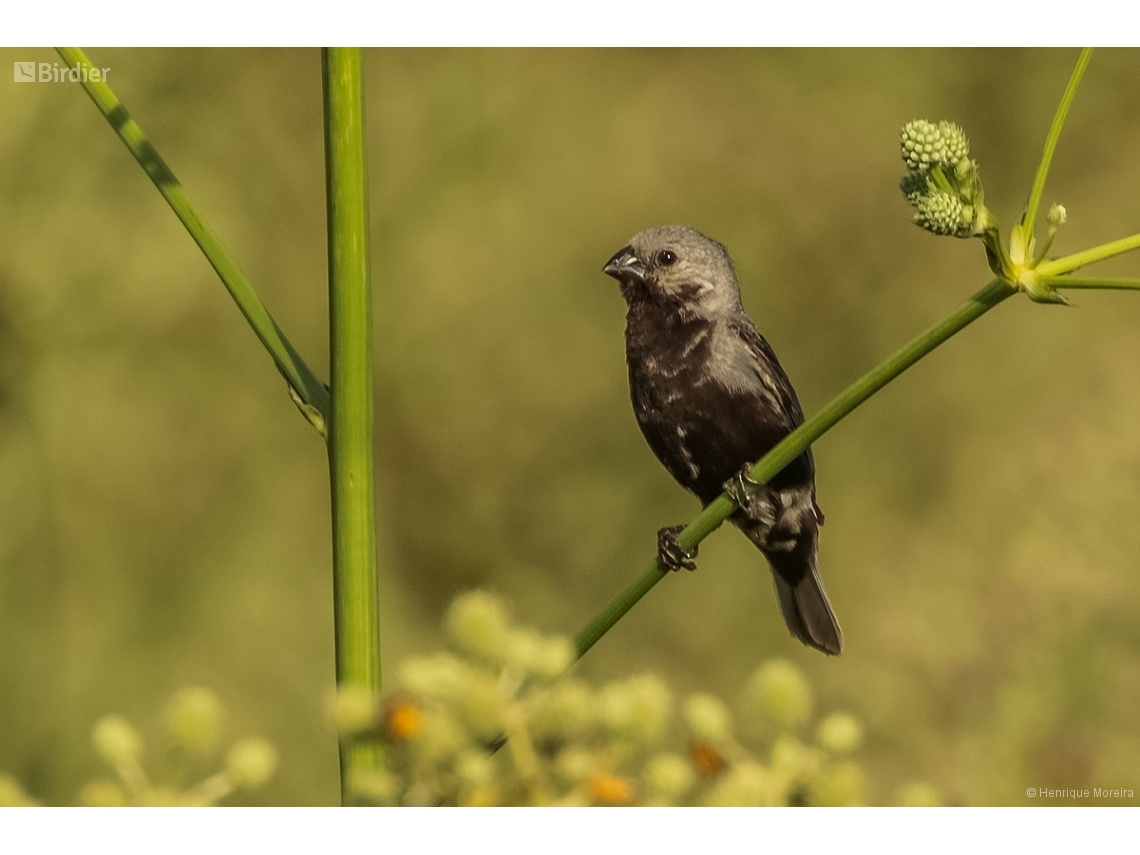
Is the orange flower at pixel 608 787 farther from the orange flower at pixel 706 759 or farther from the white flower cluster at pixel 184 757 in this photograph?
the white flower cluster at pixel 184 757

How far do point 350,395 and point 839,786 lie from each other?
0.66 metres

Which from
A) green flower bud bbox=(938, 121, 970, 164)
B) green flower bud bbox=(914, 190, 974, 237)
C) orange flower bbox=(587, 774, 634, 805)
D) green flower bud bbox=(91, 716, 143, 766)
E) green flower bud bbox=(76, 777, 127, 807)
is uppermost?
green flower bud bbox=(938, 121, 970, 164)

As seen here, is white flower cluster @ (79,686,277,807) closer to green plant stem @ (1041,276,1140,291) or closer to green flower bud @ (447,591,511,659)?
green flower bud @ (447,591,511,659)

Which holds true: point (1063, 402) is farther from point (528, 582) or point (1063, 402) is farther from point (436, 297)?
point (436, 297)

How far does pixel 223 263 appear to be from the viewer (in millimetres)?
1364

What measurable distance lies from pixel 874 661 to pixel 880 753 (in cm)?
31

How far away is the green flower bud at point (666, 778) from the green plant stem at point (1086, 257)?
Answer: 0.69 metres

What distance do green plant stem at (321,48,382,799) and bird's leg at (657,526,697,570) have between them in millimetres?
1387

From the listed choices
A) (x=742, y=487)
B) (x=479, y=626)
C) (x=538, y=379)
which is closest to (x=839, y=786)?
(x=479, y=626)

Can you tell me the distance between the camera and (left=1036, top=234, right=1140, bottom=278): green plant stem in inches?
52.9

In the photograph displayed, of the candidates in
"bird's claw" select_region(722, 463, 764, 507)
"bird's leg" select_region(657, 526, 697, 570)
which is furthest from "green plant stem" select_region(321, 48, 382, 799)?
"bird's leg" select_region(657, 526, 697, 570)

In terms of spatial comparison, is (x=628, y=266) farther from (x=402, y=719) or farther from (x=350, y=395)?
(x=402, y=719)

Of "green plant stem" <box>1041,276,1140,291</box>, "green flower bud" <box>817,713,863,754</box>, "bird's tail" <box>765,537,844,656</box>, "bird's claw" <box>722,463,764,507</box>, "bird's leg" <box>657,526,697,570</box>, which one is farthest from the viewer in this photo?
"bird's tail" <box>765,537,844,656</box>

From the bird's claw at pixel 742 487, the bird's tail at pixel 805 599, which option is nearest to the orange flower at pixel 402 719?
the bird's claw at pixel 742 487
